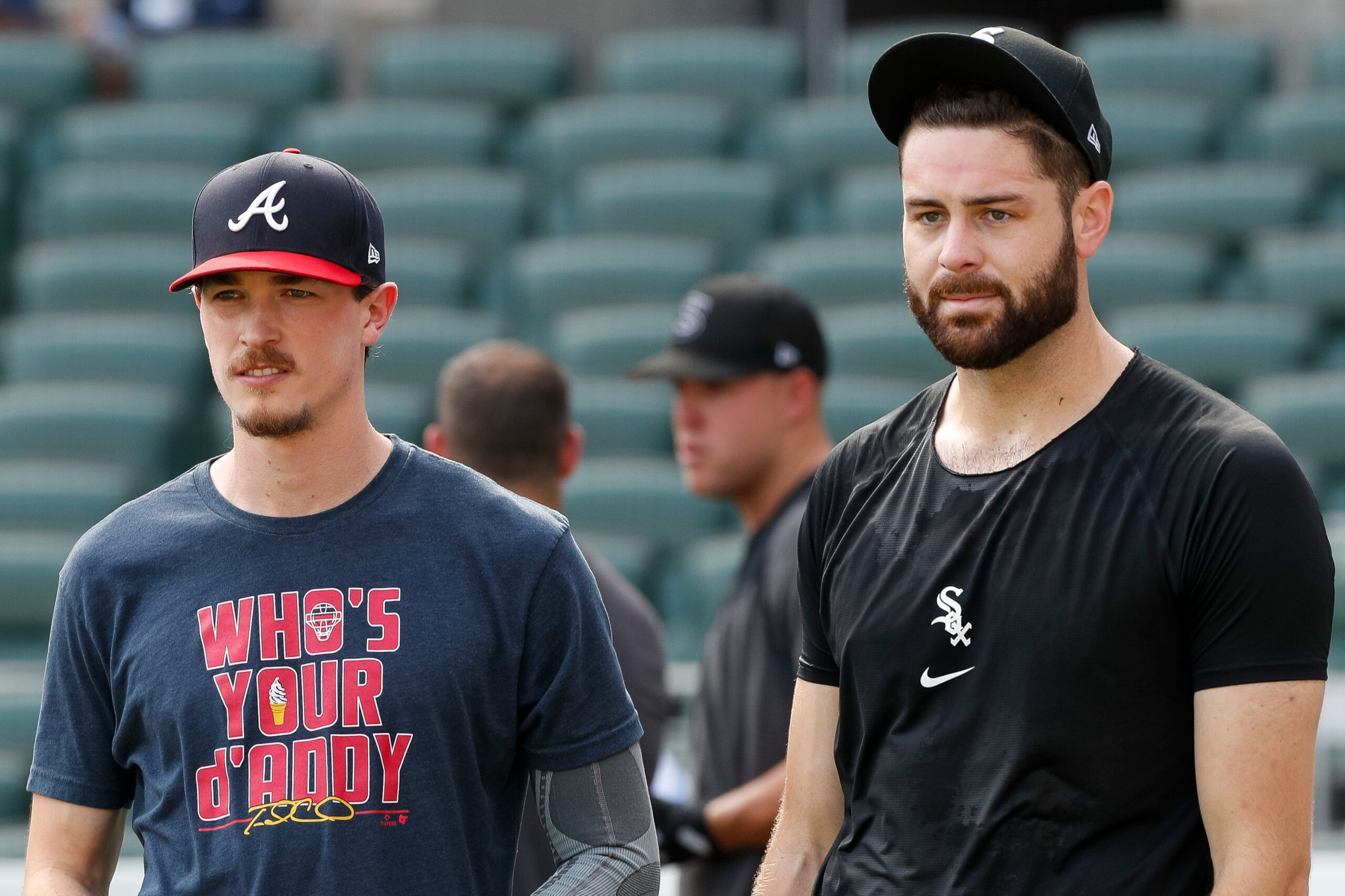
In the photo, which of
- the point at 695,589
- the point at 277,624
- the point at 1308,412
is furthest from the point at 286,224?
the point at 1308,412

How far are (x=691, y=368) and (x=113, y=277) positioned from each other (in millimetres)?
4116

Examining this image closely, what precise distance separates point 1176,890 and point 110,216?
6211mm

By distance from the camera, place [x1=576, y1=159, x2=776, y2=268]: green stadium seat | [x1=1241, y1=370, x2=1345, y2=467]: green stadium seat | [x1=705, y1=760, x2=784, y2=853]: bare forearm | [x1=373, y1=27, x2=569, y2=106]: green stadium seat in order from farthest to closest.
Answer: [x1=373, y1=27, x2=569, y2=106]: green stadium seat, [x1=576, y1=159, x2=776, y2=268]: green stadium seat, [x1=1241, y1=370, x2=1345, y2=467]: green stadium seat, [x1=705, y1=760, x2=784, y2=853]: bare forearm

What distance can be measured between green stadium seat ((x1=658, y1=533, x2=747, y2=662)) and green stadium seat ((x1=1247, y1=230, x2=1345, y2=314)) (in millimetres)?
2290

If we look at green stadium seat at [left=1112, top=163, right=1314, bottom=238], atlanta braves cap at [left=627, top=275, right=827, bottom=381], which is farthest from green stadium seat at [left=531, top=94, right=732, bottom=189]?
atlanta braves cap at [left=627, top=275, right=827, bottom=381]

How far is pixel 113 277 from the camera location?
20.8 ft

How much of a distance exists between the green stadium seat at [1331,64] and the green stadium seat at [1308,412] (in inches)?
95.6

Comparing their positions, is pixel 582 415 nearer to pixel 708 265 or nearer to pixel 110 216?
pixel 708 265

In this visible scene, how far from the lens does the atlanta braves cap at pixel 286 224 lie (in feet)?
5.27

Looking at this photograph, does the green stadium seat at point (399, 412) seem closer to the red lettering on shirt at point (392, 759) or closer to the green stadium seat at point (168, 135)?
the green stadium seat at point (168, 135)

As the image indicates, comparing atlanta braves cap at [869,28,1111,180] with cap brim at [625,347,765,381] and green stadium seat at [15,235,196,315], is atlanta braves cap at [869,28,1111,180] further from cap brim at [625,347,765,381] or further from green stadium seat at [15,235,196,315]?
green stadium seat at [15,235,196,315]

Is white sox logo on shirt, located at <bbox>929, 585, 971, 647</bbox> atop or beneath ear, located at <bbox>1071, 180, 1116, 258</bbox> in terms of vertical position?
beneath

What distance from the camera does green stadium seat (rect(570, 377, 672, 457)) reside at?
5359mm
